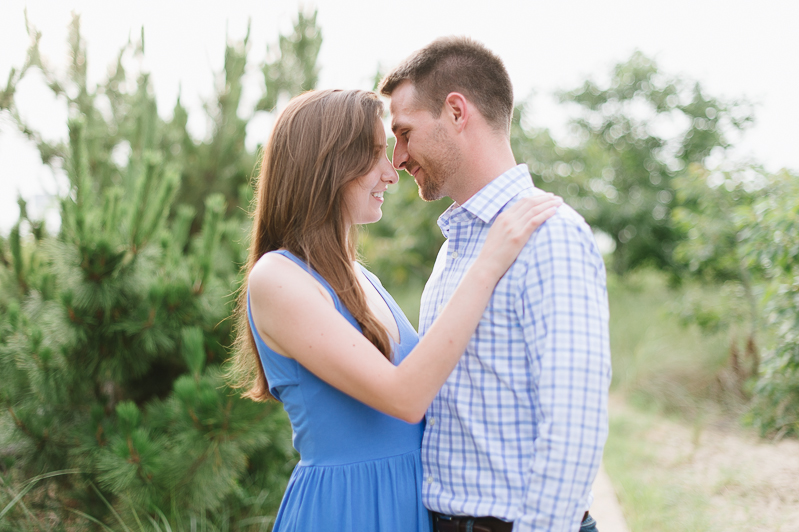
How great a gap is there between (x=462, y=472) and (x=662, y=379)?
645cm

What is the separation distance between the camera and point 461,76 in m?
1.72

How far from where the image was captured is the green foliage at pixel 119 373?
2660mm

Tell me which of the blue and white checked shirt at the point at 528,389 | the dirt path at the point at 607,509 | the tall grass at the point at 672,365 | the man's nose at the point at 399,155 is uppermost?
the man's nose at the point at 399,155

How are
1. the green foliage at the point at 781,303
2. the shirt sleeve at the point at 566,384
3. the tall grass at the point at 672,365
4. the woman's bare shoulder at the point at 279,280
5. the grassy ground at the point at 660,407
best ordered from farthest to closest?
1. the tall grass at the point at 672,365
2. the grassy ground at the point at 660,407
3. the green foliage at the point at 781,303
4. the woman's bare shoulder at the point at 279,280
5. the shirt sleeve at the point at 566,384

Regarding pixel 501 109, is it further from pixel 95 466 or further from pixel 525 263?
pixel 95 466

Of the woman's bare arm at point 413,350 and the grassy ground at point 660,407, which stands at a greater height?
the woman's bare arm at point 413,350

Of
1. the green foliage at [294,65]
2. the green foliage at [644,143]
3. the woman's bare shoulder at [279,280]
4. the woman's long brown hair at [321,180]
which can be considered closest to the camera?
the woman's bare shoulder at [279,280]

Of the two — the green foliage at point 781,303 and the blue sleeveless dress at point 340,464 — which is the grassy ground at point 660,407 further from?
the blue sleeveless dress at point 340,464

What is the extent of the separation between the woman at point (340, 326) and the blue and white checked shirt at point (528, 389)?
9cm

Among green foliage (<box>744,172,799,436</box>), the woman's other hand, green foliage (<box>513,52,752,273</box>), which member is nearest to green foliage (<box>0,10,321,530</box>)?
the woman's other hand

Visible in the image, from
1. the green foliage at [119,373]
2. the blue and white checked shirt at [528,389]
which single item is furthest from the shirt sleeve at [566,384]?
the green foliage at [119,373]

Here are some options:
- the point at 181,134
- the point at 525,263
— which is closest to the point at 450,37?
the point at 525,263

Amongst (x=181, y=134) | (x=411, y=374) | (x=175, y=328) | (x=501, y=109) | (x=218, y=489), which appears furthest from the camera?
(x=181, y=134)

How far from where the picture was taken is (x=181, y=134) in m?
4.46
